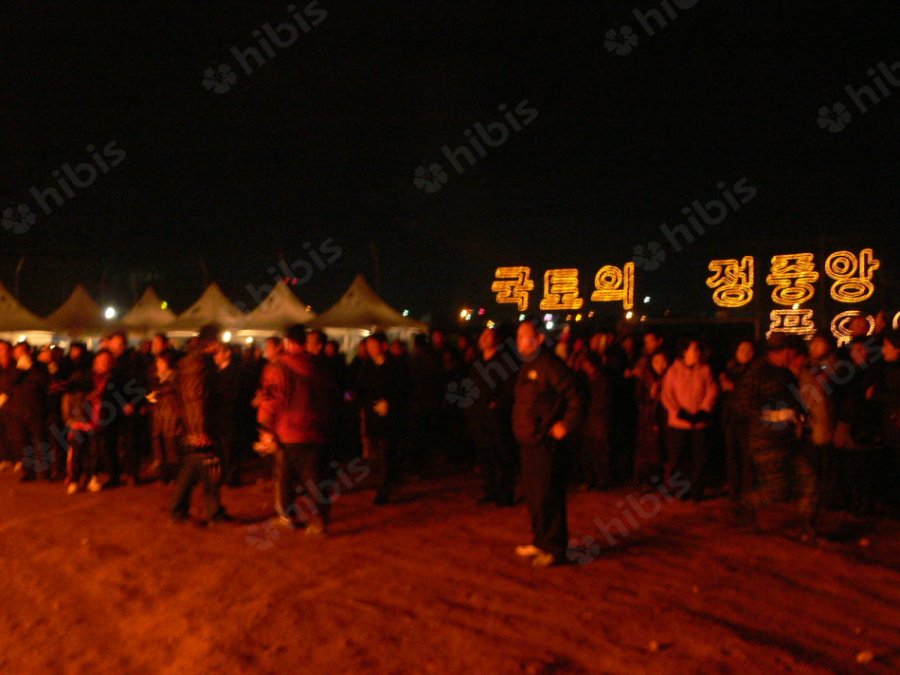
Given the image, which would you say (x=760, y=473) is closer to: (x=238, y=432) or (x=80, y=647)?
(x=80, y=647)

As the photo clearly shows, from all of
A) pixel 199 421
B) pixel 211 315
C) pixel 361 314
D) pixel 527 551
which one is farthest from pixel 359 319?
pixel 527 551

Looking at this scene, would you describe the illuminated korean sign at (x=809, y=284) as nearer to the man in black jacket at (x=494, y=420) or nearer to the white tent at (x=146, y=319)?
the man in black jacket at (x=494, y=420)

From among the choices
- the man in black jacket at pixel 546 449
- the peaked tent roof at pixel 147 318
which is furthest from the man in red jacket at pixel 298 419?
the peaked tent roof at pixel 147 318

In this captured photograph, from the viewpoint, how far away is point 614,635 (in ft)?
16.4

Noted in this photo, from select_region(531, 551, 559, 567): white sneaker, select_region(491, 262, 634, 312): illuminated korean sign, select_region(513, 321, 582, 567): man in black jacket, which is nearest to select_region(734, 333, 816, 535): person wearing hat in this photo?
select_region(513, 321, 582, 567): man in black jacket

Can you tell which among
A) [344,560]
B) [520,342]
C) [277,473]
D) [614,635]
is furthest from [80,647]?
[520,342]

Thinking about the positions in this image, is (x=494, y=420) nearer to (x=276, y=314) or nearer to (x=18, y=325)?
(x=276, y=314)

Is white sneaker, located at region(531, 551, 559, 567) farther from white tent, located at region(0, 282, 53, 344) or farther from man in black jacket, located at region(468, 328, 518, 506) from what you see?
white tent, located at region(0, 282, 53, 344)

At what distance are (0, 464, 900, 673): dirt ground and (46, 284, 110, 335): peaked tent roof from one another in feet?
65.8

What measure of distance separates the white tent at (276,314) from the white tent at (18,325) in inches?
273

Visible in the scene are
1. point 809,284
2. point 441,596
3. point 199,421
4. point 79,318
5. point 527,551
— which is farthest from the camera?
point 79,318

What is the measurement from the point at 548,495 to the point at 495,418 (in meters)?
2.44

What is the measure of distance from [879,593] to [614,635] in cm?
233

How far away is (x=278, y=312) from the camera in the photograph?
2406cm
